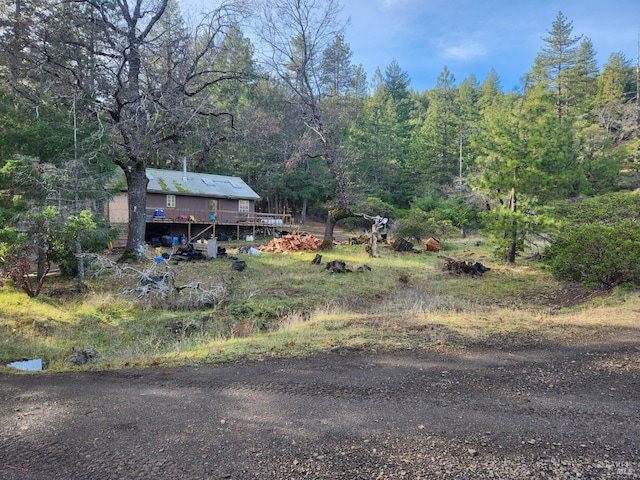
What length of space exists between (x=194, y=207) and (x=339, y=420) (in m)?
26.8

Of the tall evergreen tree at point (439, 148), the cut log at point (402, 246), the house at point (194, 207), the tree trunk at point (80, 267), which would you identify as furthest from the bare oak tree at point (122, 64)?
the tall evergreen tree at point (439, 148)

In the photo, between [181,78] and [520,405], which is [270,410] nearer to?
[520,405]

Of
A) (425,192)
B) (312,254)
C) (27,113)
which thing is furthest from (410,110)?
(27,113)

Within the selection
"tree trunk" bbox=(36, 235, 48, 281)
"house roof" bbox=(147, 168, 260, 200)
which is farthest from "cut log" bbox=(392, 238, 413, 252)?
"tree trunk" bbox=(36, 235, 48, 281)

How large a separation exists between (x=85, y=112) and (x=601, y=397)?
50.2ft

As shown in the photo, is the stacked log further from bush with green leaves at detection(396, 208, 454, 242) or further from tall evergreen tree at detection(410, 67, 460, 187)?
tall evergreen tree at detection(410, 67, 460, 187)

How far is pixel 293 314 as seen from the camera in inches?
372

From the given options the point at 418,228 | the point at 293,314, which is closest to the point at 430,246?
the point at 418,228

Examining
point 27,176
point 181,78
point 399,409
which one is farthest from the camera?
point 181,78

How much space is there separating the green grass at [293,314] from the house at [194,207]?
12.2 metres

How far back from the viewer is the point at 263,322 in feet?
29.5

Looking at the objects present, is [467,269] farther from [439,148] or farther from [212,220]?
[439,148]

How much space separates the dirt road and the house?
22812 millimetres

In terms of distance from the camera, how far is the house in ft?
85.8
